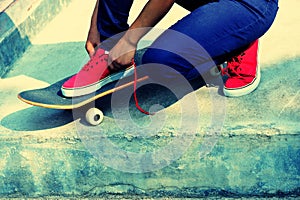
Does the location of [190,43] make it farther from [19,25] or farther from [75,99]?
[19,25]

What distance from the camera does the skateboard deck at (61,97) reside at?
2.24 m

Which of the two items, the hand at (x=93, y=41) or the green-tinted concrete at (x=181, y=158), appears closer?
the green-tinted concrete at (x=181, y=158)

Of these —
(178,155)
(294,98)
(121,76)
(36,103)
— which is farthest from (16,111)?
(294,98)

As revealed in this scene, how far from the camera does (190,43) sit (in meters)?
2.19

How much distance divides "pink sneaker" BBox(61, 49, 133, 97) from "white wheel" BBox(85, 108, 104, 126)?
98 millimetres

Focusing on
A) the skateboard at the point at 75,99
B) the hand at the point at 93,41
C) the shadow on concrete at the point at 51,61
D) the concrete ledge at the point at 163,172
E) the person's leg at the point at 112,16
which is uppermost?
the person's leg at the point at 112,16

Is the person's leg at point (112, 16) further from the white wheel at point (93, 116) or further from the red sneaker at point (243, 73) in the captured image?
the red sneaker at point (243, 73)

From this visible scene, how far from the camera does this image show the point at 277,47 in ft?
9.20

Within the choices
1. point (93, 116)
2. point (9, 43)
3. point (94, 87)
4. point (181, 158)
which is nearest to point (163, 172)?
point (181, 158)

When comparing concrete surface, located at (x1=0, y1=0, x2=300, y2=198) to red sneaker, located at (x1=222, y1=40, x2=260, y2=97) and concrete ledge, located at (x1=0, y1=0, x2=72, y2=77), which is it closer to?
red sneaker, located at (x1=222, y1=40, x2=260, y2=97)

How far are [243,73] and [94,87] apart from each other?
2.40 feet

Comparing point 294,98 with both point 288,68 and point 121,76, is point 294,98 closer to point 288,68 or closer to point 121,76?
point 288,68

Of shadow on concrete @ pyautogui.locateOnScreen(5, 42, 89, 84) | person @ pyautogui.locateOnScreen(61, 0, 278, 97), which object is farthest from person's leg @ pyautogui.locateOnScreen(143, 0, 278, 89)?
shadow on concrete @ pyautogui.locateOnScreen(5, 42, 89, 84)

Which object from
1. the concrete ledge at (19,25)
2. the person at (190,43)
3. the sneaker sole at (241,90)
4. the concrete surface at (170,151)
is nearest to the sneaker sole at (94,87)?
the person at (190,43)
